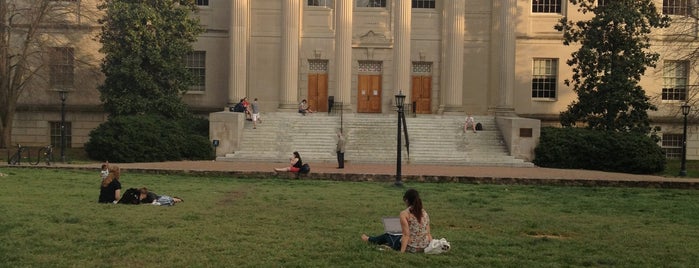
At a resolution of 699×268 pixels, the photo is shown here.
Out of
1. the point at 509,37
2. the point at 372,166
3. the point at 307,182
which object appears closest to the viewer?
the point at 307,182

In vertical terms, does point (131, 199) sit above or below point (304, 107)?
below

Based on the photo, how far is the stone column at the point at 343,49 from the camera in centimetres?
4209

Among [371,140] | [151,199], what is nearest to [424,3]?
[371,140]

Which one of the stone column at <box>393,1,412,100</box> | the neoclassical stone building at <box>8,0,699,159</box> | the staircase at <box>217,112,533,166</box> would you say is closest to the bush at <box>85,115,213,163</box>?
the staircase at <box>217,112,533,166</box>

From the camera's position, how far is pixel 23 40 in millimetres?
39781

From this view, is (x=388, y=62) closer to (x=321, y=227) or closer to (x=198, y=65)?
(x=198, y=65)

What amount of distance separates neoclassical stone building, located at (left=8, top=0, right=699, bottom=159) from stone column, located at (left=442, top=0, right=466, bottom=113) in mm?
55

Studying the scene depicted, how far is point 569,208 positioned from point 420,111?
25848 mm

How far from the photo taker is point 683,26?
44062 millimetres

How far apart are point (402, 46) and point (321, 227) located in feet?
95.9

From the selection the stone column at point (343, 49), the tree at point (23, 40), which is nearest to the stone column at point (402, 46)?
the stone column at point (343, 49)

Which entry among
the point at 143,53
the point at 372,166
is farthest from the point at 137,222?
the point at 143,53

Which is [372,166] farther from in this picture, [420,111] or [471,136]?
[420,111]

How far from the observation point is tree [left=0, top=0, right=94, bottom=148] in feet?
120
